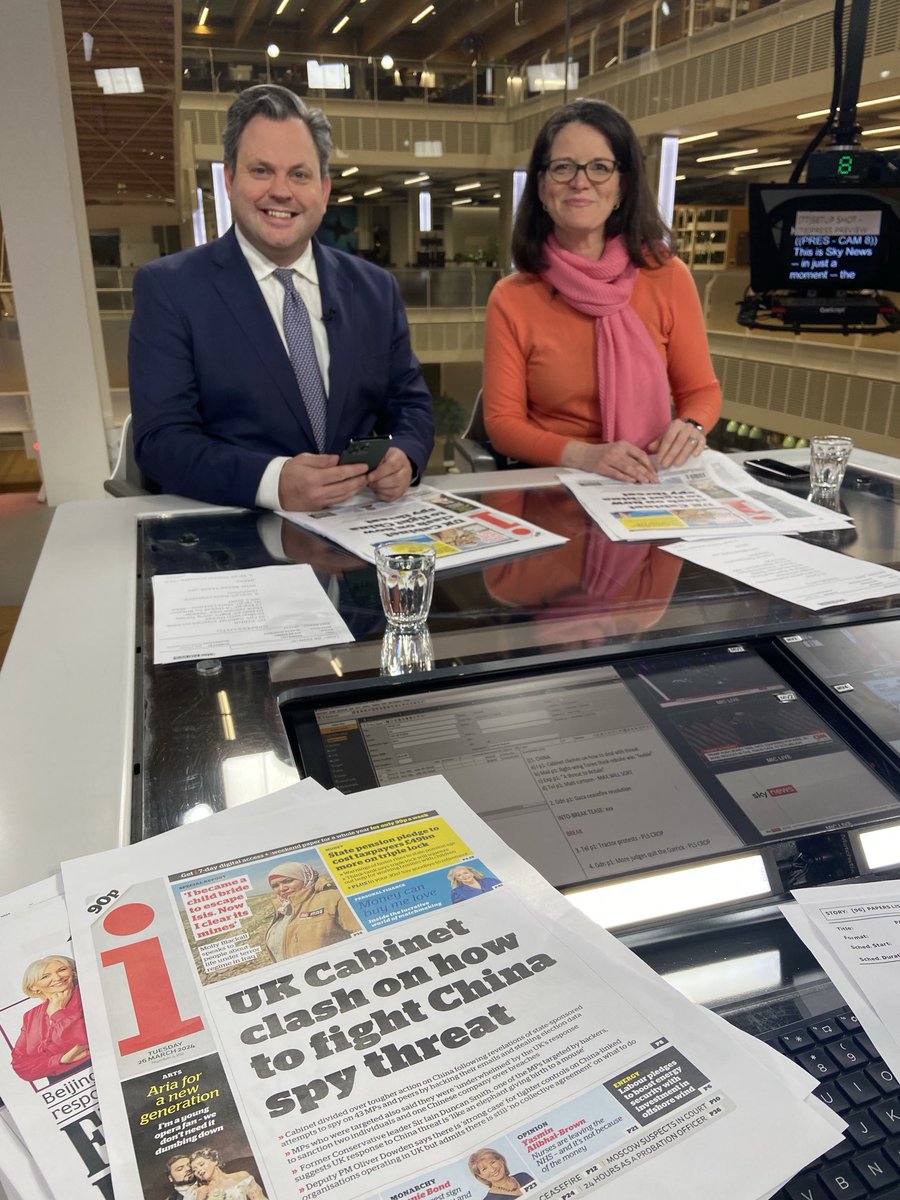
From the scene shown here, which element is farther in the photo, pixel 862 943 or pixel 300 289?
pixel 300 289

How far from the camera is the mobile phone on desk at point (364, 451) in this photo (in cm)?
151

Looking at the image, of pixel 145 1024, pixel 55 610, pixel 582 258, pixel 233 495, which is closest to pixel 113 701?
pixel 55 610

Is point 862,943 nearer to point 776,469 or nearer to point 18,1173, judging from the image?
point 18,1173

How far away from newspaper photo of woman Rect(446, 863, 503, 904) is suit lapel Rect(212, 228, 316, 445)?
1.37 meters

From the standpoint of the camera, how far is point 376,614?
1.07m

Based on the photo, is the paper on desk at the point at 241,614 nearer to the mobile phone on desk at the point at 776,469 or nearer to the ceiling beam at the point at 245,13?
the mobile phone on desk at the point at 776,469

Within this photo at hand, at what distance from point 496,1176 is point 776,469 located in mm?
1607

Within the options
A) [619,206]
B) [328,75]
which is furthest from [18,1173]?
[328,75]

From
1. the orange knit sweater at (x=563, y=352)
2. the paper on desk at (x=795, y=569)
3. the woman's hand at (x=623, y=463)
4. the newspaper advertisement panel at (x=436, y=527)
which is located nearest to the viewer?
the paper on desk at (x=795, y=569)

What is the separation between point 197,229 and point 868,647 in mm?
3852

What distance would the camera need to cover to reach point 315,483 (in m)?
1.48

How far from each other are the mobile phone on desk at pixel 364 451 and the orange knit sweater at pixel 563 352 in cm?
64

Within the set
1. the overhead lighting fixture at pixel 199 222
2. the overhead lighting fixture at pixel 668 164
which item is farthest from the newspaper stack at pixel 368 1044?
the overhead lighting fixture at pixel 668 164

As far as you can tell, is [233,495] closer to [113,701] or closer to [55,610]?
[55,610]
